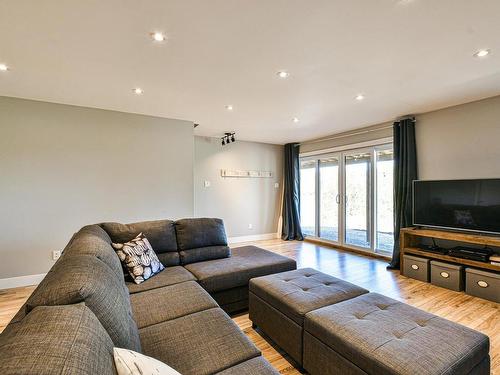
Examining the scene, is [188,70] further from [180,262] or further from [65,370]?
[65,370]

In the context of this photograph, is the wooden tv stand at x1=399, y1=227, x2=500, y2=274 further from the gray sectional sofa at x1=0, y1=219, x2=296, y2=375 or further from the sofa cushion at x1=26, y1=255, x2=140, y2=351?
the sofa cushion at x1=26, y1=255, x2=140, y2=351

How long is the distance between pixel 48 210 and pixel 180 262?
2120 mm

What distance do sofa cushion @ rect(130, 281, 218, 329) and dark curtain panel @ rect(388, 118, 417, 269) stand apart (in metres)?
3.41

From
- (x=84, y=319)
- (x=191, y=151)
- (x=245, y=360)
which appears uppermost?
(x=191, y=151)

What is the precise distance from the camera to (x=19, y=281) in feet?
10.7

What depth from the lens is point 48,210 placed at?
3383 millimetres

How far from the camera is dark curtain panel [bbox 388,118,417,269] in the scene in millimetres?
3953

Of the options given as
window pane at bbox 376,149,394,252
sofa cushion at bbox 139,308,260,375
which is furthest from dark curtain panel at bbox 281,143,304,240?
sofa cushion at bbox 139,308,260,375

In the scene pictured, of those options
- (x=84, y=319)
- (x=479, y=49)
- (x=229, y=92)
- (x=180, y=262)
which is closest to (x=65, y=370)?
(x=84, y=319)

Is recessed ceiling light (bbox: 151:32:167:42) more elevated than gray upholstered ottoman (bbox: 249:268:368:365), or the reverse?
recessed ceiling light (bbox: 151:32:167:42)

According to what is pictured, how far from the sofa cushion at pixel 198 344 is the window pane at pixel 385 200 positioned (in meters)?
3.95

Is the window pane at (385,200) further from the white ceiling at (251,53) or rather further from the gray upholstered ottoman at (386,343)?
the gray upholstered ottoman at (386,343)

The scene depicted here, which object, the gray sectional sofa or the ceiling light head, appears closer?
the gray sectional sofa

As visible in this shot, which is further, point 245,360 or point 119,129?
point 119,129
